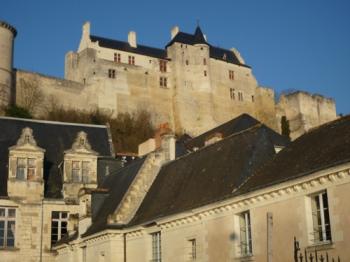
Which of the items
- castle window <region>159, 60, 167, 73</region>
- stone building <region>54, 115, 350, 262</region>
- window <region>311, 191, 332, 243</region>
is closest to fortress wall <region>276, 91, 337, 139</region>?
castle window <region>159, 60, 167, 73</region>

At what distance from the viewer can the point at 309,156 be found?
13828 mm

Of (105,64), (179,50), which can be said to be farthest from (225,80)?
(105,64)

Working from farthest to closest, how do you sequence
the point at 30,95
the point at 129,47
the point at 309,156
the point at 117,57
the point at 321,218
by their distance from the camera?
the point at 129,47 → the point at 117,57 → the point at 30,95 → the point at 309,156 → the point at 321,218

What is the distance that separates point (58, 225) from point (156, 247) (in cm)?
775

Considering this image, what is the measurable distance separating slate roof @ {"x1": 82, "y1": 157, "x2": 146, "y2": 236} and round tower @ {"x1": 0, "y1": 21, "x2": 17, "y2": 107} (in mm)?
32195

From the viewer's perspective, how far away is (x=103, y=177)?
84.1ft

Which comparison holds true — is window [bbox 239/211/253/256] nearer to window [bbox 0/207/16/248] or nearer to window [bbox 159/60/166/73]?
window [bbox 0/207/16/248]

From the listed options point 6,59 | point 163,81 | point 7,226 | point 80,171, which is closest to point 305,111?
point 163,81

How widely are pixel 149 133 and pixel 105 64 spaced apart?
8.60m

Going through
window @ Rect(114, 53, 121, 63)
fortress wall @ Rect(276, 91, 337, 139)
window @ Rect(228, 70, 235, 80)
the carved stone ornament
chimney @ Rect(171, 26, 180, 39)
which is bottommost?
the carved stone ornament

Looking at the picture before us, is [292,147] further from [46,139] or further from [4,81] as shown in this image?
[4,81]

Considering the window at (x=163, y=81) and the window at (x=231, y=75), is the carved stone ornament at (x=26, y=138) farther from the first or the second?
the window at (x=231, y=75)

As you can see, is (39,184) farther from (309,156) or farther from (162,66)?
(162,66)

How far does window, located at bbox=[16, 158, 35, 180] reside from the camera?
80.1 feet
